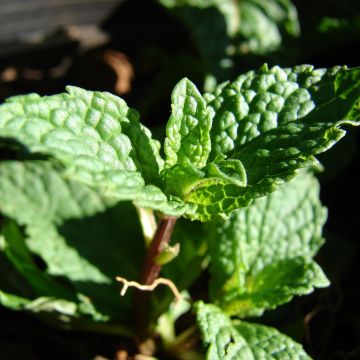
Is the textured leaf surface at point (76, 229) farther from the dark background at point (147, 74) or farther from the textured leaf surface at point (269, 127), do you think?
the textured leaf surface at point (269, 127)

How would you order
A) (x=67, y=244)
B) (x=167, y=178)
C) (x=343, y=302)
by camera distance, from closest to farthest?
(x=167, y=178), (x=67, y=244), (x=343, y=302)

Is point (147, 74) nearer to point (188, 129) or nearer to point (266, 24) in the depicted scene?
point (266, 24)

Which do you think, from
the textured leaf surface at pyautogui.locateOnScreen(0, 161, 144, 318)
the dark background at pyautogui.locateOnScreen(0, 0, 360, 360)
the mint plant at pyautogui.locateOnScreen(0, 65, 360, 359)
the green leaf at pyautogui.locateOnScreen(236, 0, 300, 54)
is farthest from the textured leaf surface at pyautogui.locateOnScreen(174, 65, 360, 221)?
the green leaf at pyautogui.locateOnScreen(236, 0, 300, 54)

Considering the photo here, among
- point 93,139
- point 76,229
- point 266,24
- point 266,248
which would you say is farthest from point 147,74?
point 93,139

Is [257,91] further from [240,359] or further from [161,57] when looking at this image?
[161,57]

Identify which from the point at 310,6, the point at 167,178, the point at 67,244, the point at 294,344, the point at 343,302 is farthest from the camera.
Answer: the point at 310,6

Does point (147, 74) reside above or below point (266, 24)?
below

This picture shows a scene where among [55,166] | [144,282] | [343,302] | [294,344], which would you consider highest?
[55,166]

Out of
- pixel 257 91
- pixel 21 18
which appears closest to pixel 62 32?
pixel 21 18
